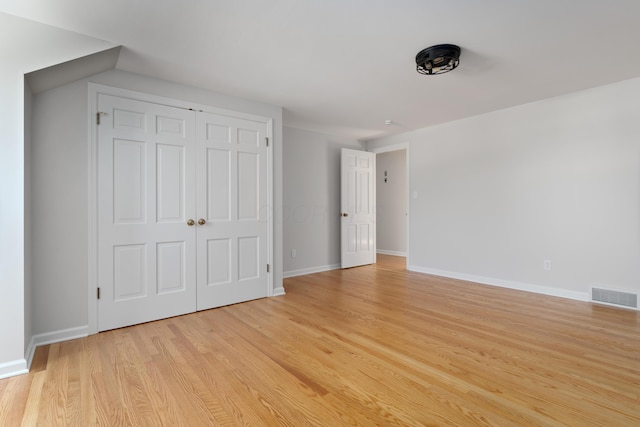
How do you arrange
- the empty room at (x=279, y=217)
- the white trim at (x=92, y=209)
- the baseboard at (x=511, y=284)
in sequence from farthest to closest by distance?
the baseboard at (x=511, y=284) < the white trim at (x=92, y=209) < the empty room at (x=279, y=217)

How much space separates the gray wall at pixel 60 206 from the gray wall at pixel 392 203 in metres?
6.00

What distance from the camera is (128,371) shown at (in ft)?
6.79

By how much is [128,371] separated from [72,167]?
1.76m

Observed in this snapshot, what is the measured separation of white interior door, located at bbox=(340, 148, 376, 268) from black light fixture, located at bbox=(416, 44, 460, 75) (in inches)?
113

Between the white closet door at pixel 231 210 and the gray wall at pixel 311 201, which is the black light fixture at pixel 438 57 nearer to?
the white closet door at pixel 231 210

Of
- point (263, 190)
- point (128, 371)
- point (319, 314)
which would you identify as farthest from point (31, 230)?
point (319, 314)

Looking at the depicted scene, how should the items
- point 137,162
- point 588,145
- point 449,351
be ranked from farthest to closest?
1. point 588,145
2. point 137,162
3. point 449,351

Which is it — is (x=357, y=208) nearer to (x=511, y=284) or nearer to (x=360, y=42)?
(x=511, y=284)

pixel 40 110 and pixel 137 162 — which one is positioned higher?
pixel 40 110

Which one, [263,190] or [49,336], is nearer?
[49,336]

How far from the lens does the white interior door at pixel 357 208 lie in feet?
18.4

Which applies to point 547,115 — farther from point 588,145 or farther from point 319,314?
point 319,314

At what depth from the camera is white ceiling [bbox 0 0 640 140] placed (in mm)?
2016

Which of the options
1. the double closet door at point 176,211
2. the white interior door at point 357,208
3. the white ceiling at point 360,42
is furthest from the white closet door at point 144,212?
the white interior door at point 357,208
